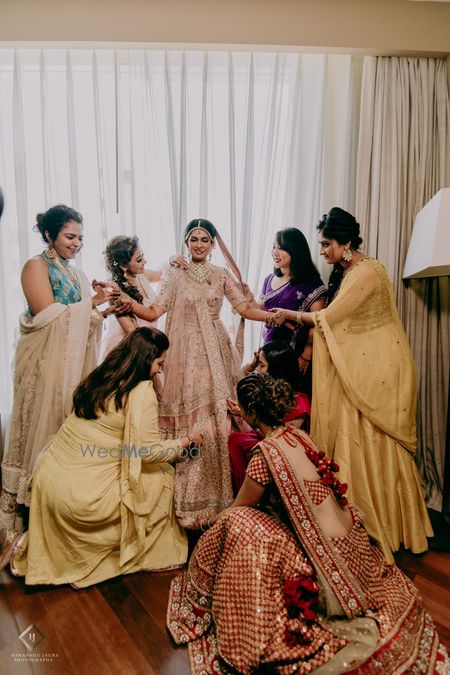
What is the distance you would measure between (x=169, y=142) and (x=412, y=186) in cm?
167

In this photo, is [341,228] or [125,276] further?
[125,276]

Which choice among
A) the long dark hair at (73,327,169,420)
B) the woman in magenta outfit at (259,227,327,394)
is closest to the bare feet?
the long dark hair at (73,327,169,420)

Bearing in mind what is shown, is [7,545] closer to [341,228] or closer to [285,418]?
[285,418]

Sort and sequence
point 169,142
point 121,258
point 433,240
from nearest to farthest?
point 433,240
point 121,258
point 169,142

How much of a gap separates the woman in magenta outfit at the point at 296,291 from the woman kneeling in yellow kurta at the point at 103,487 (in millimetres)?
902

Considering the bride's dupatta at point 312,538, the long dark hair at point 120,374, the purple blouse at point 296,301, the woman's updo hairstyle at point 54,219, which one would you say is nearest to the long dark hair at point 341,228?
the purple blouse at point 296,301

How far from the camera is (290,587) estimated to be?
1492mm

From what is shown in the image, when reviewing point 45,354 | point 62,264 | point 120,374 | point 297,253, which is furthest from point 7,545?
point 297,253

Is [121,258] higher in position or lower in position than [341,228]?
lower

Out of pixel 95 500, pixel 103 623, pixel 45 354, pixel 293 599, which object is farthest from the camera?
pixel 45 354

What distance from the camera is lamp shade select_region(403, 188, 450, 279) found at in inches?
84.9

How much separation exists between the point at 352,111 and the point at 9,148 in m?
2.34

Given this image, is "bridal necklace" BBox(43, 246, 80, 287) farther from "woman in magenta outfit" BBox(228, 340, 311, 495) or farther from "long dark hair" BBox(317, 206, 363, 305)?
"long dark hair" BBox(317, 206, 363, 305)

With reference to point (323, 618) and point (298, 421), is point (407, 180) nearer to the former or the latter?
point (298, 421)
